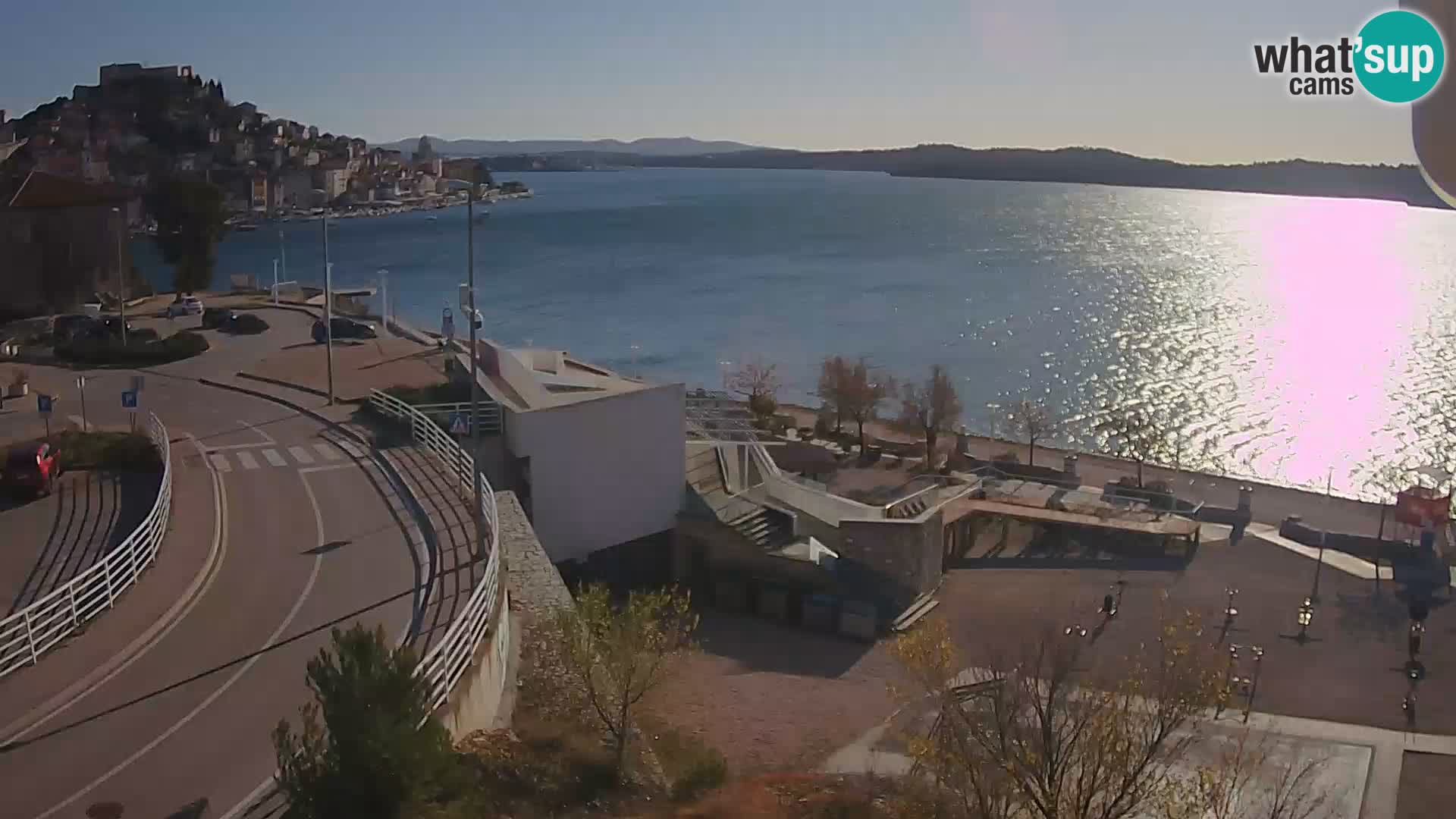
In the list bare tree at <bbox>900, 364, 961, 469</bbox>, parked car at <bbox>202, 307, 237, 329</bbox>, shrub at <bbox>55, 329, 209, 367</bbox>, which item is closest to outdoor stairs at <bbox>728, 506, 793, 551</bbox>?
bare tree at <bbox>900, 364, 961, 469</bbox>

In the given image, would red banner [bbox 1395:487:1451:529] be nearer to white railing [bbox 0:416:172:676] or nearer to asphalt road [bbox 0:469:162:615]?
white railing [bbox 0:416:172:676]

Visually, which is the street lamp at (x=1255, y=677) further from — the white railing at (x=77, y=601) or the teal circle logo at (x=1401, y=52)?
the white railing at (x=77, y=601)

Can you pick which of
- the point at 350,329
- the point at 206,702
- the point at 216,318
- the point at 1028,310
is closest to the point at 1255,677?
the point at 206,702

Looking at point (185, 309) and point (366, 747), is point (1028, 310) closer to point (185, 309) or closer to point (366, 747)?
point (185, 309)

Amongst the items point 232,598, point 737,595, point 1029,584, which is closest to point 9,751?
point 232,598

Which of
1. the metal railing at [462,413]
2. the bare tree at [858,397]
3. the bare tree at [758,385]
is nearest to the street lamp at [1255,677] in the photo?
the metal railing at [462,413]

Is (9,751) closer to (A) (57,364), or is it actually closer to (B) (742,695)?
(B) (742,695)

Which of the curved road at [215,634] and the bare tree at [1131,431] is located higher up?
the curved road at [215,634]
